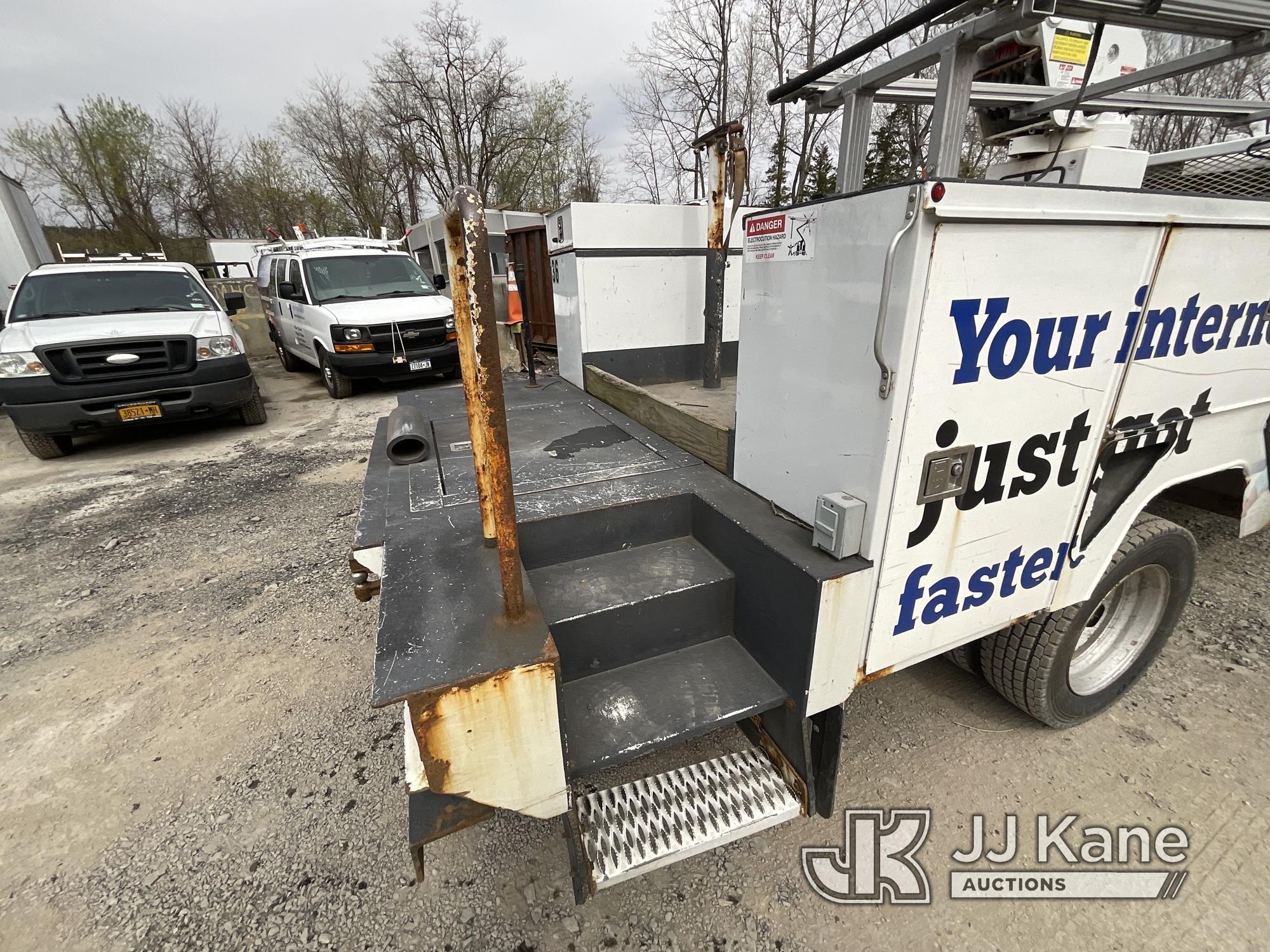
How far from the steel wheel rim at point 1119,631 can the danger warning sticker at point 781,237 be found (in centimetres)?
222

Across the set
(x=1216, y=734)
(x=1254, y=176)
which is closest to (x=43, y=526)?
(x=1216, y=734)

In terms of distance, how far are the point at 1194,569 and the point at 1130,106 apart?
2.22 m

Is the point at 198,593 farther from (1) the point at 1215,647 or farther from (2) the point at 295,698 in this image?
(1) the point at 1215,647

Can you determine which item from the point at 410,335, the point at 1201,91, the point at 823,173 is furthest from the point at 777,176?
the point at 410,335

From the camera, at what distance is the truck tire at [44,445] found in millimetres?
6359

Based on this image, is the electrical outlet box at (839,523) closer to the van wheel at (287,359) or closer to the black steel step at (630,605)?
the black steel step at (630,605)

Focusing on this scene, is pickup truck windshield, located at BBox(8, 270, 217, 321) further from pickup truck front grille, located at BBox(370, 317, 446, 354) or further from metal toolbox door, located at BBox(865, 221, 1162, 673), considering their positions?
metal toolbox door, located at BBox(865, 221, 1162, 673)

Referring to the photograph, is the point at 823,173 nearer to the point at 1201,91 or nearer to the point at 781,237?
the point at 1201,91

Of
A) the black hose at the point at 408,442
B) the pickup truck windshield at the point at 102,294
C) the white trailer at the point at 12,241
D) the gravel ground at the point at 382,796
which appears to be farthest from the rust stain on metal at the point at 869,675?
the white trailer at the point at 12,241

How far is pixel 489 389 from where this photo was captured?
1.37m

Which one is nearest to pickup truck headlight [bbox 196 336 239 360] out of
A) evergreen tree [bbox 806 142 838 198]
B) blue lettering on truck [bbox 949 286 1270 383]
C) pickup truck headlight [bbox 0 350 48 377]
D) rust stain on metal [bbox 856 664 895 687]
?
pickup truck headlight [bbox 0 350 48 377]

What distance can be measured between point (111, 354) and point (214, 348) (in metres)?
0.93

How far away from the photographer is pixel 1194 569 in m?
2.53

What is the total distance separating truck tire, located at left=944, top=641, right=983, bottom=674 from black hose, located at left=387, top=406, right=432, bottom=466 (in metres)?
2.74
